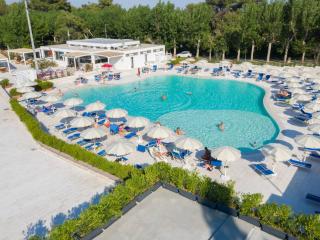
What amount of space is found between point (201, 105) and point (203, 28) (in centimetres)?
2651

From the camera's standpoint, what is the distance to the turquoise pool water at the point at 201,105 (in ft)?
65.2

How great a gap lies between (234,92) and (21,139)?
69.3 feet

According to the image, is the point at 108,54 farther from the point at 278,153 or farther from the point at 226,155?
the point at 278,153

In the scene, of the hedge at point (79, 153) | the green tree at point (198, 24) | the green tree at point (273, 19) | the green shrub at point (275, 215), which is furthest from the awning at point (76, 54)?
the green shrub at point (275, 215)

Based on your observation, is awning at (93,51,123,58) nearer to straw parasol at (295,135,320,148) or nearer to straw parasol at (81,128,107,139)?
straw parasol at (81,128,107,139)

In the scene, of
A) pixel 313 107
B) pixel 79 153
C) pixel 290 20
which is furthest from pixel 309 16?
pixel 79 153

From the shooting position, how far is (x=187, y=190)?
38.1ft

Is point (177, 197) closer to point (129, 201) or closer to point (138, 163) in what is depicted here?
point (129, 201)

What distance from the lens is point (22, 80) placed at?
2923 centimetres

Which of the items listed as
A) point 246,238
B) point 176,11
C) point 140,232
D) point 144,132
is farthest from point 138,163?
point 176,11

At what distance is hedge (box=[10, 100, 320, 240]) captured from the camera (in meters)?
8.88

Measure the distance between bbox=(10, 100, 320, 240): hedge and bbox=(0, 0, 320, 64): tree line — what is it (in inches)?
1432

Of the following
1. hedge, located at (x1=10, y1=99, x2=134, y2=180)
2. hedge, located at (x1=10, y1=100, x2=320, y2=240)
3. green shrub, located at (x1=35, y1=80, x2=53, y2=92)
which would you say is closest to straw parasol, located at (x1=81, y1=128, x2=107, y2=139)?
hedge, located at (x1=10, y1=99, x2=134, y2=180)

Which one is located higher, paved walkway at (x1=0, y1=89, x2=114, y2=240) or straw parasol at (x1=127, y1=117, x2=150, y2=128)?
straw parasol at (x1=127, y1=117, x2=150, y2=128)
